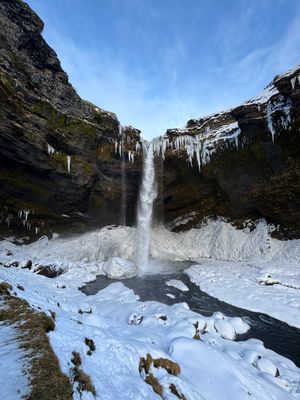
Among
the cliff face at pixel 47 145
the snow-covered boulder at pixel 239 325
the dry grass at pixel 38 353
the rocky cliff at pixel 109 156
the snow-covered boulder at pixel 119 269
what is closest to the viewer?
the dry grass at pixel 38 353

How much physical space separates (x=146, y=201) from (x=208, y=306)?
15.7 meters

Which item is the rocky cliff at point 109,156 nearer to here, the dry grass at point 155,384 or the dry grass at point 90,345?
the dry grass at point 90,345

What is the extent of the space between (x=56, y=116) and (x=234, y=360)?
71.1 feet

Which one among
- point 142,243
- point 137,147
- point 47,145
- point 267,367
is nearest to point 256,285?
point 267,367

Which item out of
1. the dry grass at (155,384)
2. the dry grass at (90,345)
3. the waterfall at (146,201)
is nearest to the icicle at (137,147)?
the waterfall at (146,201)

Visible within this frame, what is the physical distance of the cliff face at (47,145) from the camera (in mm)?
19891

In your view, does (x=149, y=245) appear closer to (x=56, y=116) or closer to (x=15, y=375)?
(x=56, y=116)

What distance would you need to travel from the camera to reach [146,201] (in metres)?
27.4

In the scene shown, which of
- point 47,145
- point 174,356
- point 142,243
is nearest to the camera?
point 174,356

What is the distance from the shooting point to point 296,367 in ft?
26.4

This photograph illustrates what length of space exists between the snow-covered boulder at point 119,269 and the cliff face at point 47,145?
7439 millimetres

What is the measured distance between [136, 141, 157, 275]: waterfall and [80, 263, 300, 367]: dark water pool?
6.73m

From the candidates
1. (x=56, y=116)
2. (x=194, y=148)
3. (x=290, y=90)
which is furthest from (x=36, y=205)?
(x=290, y=90)

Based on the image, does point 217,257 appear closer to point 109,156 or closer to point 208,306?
point 208,306
